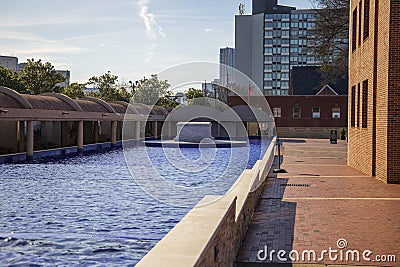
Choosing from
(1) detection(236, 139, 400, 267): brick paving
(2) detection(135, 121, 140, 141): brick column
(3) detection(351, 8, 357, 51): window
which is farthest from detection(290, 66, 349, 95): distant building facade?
(1) detection(236, 139, 400, 267): brick paving

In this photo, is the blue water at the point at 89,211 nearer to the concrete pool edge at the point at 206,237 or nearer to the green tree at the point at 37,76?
the concrete pool edge at the point at 206,237

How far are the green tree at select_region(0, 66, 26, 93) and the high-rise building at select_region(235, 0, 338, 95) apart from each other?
70.5m

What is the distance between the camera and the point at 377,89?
16.6m

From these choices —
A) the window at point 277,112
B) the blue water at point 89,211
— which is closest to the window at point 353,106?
the blue water at point 89,211

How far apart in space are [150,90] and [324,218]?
5889cm

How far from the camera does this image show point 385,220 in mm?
9820

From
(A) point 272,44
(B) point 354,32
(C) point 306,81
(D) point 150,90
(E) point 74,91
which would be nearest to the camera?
(B) point 354,32

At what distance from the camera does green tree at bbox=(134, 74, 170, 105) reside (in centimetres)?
6688

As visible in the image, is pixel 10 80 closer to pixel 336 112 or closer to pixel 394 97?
pixel 336 112

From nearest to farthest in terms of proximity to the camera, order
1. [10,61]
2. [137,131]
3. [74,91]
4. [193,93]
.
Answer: [137,131] → [74,91] → [193,93] → [10,61]

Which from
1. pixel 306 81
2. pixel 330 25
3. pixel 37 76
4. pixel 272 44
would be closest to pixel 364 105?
pixel 330 25

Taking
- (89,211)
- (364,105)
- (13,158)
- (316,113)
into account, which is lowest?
(89,211)

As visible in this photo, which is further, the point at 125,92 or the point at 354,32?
the point at 125,92

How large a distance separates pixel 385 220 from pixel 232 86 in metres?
88.8
